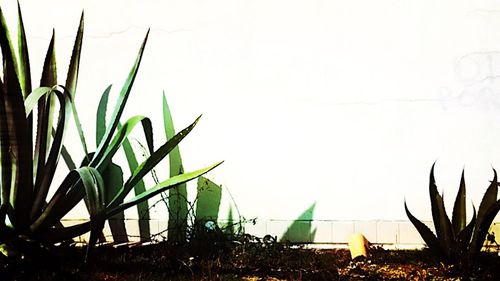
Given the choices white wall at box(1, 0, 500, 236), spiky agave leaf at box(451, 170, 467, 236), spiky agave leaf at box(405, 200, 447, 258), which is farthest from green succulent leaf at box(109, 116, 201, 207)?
spiky agave leaf at box(451, 170, 467, 236)

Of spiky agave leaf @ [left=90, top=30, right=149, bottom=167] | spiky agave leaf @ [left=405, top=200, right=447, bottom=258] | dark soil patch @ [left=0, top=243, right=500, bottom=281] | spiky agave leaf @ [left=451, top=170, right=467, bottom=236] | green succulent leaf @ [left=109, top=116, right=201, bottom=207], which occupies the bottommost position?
dark soil patch @ [left=0, top=243, right=500, bottom=281]

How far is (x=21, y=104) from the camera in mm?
2633

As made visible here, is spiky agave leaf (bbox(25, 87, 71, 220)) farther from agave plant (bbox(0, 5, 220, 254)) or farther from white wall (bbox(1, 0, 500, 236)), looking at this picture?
white wall (bbox(1, 0, 500, 236))

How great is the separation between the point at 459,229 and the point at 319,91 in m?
1.18

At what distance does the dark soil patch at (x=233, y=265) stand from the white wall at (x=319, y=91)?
37 centimetres

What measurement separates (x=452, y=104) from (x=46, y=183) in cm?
244

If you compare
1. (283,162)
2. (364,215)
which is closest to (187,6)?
(283,162)

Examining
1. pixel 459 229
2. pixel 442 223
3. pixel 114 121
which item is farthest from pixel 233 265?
pixel 459 229

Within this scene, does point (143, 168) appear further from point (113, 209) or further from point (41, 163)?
point (41, 163)

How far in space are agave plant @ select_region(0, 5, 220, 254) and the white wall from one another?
1.97ft

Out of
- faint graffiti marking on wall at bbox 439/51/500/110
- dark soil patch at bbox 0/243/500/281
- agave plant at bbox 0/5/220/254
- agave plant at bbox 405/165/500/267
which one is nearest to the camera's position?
agave plant at bbox 0/5/220/254

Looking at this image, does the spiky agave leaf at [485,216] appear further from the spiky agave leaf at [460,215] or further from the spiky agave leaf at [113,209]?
the spiky agave leaf at [113,209]

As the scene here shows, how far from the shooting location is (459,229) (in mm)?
3115

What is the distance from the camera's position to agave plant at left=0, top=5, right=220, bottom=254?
261 centimetres
